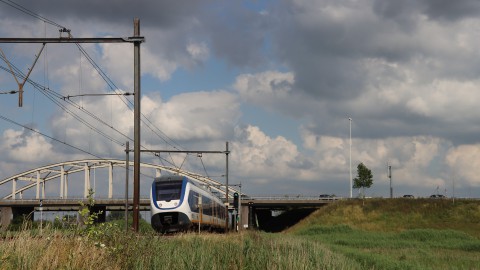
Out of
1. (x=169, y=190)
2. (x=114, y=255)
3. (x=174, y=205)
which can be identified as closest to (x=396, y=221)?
(x=169, y=190)

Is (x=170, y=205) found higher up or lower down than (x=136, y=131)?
lower down

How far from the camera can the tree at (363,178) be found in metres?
113

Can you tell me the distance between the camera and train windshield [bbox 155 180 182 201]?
132ft

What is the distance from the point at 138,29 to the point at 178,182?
15.9 m

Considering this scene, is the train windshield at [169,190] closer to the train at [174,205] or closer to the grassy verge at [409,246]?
the train at [174,205]

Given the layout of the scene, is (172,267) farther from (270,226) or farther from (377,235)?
(270,226)

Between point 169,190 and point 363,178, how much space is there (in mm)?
78465

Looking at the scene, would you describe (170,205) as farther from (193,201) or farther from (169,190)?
(193,201)

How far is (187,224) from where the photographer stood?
39.7 metres

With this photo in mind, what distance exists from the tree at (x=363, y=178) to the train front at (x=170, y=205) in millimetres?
77223

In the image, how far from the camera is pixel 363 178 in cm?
11369

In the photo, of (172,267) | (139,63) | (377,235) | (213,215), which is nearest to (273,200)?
(377,235)

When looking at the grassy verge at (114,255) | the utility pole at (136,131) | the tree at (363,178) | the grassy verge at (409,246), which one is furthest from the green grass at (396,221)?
the grassy verge at (114,255)

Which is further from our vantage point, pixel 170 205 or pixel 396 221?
pixel 396 221
